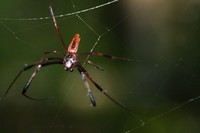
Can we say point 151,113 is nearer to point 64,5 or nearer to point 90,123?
point 90,123

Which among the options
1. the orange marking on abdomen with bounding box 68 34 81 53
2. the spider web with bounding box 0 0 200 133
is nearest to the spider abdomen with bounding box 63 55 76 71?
the orange marking on abdomen with bounding box 68 34 81 53

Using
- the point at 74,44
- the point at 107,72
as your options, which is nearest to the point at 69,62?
the point at 74,44

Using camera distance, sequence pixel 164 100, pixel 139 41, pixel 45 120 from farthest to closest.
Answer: pixel 139 41 → pixel 164 100 → pixel 45 120

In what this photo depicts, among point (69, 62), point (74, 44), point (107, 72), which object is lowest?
point (69, 62)

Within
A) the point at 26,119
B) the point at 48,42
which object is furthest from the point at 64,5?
the point at 26,119

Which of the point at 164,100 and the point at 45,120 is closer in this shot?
the point at 45,120

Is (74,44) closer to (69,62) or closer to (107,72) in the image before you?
(69,62)

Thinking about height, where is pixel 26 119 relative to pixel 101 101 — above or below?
below

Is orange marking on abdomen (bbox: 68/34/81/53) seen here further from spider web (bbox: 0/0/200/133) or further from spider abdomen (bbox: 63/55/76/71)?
spider web (bbox: 0/0/200/133)
